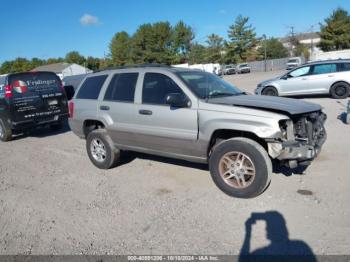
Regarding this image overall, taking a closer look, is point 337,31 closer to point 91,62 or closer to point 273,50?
point 273,50

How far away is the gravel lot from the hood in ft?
3.86

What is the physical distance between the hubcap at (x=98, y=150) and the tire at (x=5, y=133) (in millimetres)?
4549

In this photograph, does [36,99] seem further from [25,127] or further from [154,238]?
[154,238]

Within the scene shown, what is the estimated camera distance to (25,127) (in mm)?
9430

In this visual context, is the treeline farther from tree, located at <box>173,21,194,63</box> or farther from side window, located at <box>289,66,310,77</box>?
side window, located at <box>289,66,310,77</box>

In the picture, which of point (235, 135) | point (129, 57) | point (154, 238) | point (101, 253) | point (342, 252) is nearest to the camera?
point (342, 252)

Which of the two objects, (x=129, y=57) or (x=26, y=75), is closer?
(x=26, y=75)

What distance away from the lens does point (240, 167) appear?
4562 mm

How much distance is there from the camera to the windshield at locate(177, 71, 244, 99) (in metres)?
5.10

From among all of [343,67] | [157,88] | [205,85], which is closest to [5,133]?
[157,88]

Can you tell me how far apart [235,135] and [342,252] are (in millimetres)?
2101

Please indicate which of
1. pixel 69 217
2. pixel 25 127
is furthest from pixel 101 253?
pixel 25 127

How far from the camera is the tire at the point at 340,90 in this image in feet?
42.5

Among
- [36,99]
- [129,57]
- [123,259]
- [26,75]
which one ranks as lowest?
[123,259]
